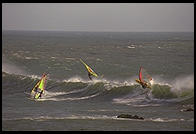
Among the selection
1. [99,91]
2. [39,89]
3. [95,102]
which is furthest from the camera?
[99,91]

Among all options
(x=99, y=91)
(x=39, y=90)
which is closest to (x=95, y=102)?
(x=99, y=91)

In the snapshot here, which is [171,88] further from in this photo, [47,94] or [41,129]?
[41,129]

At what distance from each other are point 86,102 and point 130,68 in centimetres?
1721

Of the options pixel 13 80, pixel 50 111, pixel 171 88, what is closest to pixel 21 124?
pixel 50 111

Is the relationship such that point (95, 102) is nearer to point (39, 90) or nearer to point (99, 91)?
point (99, 91)

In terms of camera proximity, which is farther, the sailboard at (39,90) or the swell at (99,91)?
the sailboard at (39,90)

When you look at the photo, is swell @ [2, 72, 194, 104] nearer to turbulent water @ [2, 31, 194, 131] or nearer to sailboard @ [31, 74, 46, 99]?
turbulent water @ [2, 31, 194, 131]

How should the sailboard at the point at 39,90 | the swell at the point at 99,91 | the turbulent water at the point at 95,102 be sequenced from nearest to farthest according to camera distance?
the turbulent water at the point at 95,102 → the swell at the point at 99,91 → the sailboard at the point at 39,90

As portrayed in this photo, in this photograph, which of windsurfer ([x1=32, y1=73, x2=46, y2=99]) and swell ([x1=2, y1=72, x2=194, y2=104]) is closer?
swell ([x1=2, y1=72, x2=194, y2=104])

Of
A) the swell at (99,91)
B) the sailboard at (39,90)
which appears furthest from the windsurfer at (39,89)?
the swell at (99,91)

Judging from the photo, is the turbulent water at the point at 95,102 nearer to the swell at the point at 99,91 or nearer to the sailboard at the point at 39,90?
the swell at the point at 99,91

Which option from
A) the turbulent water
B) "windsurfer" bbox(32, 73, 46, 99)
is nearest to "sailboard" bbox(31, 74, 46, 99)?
"windsurfer" bbox(32, 73, 46, 99)

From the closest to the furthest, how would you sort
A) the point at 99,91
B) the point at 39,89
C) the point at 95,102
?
the point at 95,102
the point at 39,89
the point at 99,91

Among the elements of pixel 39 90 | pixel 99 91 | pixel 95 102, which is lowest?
pixel 95 102
